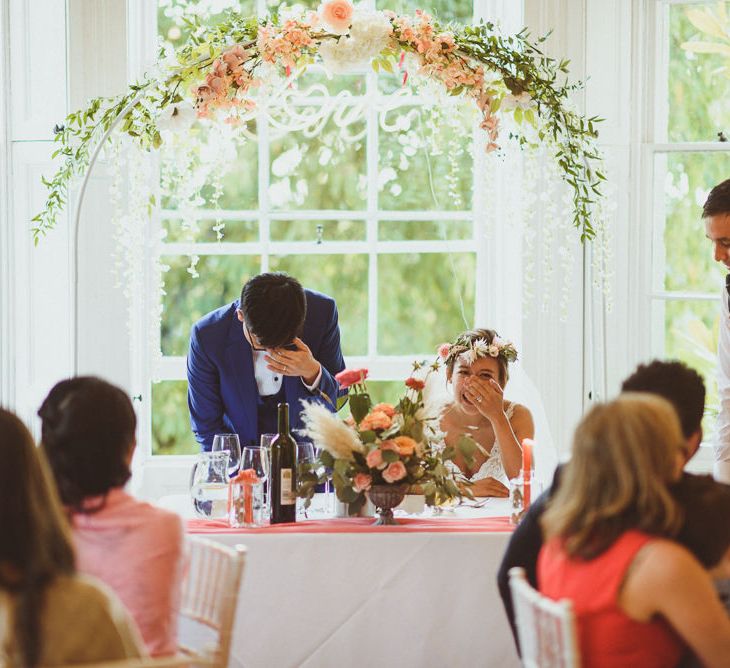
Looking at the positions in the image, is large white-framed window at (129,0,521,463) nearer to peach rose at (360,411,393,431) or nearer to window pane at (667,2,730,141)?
window pane at (667,2,730,141)

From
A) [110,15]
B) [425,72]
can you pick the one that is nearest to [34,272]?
[110,15]

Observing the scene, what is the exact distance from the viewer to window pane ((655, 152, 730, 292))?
429cm

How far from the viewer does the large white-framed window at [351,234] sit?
15.1 feet

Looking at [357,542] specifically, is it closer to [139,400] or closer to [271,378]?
[271,378]

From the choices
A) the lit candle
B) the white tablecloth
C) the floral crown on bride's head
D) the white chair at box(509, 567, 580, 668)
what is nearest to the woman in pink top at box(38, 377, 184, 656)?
the white chair at box(509, 567, 580, 668)

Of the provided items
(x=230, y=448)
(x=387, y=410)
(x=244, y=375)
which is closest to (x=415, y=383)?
(x=387, y=410)

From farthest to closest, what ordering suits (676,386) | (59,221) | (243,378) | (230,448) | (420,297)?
(420,297), (59,221), (243,378), (230,448), (676,386)

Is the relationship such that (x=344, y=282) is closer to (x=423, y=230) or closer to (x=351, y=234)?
(x=351, y=234)

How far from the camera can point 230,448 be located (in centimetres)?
287

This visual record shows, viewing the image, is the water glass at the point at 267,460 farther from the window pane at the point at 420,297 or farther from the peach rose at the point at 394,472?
the window pane at the point at 420,297

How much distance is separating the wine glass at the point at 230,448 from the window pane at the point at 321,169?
194 cm

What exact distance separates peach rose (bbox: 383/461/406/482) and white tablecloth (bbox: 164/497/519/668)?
0.15 meters

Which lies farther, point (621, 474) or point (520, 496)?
point (520, 496)

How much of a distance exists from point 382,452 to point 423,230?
7.16 ft
